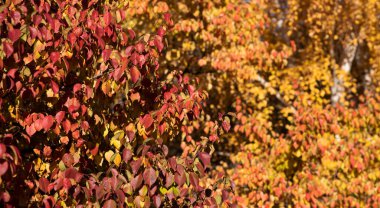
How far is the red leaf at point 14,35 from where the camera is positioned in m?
3.42

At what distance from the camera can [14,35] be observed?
3.42 m

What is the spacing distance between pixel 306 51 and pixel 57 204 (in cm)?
1372

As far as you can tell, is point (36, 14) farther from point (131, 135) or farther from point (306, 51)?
point (306, 51)

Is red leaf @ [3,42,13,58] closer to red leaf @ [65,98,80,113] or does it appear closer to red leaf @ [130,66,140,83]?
red leaf @ [65,98,80,113]

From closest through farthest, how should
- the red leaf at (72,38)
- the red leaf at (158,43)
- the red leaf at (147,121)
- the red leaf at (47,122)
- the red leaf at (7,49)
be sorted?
the red leaf at (7,49) < the red leaf at (47,122) < the red leaf at (72,38) < the red leaf at (147,121) < the red leaf at (158,43)

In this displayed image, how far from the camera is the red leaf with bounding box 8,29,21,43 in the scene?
3.42 m

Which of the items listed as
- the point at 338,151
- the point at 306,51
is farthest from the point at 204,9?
the point at 306,51

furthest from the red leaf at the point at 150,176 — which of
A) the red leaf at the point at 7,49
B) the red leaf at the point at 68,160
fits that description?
the red leaf at the point at 7,49

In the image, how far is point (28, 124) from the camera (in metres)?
3.83

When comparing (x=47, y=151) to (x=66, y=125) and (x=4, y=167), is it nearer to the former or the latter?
(x=66, y=125)

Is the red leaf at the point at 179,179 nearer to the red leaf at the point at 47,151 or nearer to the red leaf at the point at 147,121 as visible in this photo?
the red leaf at the point at 147,121

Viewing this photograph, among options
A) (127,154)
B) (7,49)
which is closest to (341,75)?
(127,154)

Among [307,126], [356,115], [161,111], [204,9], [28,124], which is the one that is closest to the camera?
[28,124]

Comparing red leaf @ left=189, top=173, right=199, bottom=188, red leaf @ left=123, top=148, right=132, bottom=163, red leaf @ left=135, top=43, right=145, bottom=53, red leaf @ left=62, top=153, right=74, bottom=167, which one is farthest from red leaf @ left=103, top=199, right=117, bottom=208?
red leaf @ left=135, top=43, right=145, bottom=53
